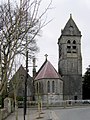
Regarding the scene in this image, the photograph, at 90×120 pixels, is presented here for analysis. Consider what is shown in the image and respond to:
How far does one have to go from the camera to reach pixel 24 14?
7953 mm

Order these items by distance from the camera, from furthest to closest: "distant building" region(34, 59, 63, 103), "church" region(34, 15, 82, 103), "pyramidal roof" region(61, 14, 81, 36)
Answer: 1. "pyramidal roof" region(61, 14, 81, 36)
2. "church" region(34, 15, 82, 103)
3. "distant building" region(34, 59, 63, 103)

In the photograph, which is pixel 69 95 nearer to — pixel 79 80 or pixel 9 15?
pixel 79 80

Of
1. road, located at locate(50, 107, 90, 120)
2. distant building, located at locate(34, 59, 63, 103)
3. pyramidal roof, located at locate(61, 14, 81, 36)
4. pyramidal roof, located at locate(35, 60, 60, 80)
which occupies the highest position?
pyramidal roof, located at locate(61, 14, 81, 36)

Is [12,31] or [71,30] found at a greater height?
[71,30]

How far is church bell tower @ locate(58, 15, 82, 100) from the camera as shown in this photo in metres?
92.2

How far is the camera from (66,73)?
93500 millimetres

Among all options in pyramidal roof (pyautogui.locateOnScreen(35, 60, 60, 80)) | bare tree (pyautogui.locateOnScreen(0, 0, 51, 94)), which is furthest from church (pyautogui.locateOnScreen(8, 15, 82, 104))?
bare tree (pyautogui.locateOnScreen(0, 0, 51, 94))

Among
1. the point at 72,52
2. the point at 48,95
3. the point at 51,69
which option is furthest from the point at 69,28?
the point at 48,95

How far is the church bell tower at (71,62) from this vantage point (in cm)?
9219

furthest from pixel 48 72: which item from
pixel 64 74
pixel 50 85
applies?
pixel 64 74

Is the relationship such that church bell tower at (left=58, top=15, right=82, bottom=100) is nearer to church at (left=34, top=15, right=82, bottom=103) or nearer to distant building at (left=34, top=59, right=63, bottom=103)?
church at (left=34, top=15, right=82, bottom=103)

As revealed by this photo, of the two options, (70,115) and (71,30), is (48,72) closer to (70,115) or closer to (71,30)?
(71,30)

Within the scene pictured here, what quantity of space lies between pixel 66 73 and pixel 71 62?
330 centimetres

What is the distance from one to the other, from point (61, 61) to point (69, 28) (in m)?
9.08
